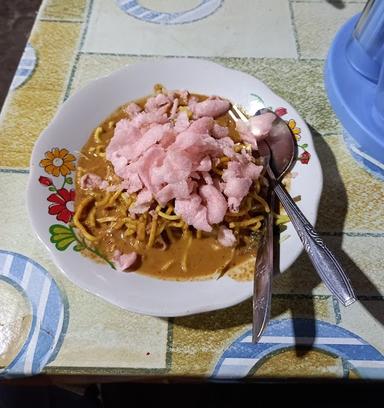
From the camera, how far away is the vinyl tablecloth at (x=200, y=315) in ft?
2.70

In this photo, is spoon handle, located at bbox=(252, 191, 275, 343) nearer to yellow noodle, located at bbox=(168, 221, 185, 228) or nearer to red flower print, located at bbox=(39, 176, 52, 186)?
yellow noodle, located at bbox=(168, 221, 185, 228)

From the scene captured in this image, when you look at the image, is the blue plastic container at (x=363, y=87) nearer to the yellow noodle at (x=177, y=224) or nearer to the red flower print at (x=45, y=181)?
the yellow noodle at (x=177, y=224)

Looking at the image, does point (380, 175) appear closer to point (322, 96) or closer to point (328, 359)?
point (322, 96)

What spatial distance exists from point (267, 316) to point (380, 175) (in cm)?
55

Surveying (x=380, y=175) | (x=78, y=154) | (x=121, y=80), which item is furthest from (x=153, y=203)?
(x=380, y=175)

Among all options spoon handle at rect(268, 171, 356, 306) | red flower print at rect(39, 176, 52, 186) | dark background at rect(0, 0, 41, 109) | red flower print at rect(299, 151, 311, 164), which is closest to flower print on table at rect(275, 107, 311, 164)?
red flower print at rect(299, 151, 311, 164)

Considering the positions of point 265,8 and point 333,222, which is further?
point 265,8

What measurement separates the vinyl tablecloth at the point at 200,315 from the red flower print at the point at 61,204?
10 centimetres

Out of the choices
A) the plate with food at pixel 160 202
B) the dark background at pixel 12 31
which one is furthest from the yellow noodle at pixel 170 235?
the dark background at pixel 12 31

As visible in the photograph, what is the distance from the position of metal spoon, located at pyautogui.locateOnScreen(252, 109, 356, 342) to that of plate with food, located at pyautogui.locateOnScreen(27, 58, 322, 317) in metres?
0.02

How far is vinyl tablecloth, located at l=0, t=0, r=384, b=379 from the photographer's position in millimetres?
822

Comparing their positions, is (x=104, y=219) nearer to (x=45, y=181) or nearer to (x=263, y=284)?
(x=45, y=181)

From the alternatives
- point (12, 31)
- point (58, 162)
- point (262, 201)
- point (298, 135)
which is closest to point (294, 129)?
point (298, 135)

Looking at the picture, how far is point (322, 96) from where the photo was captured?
1259 mm
